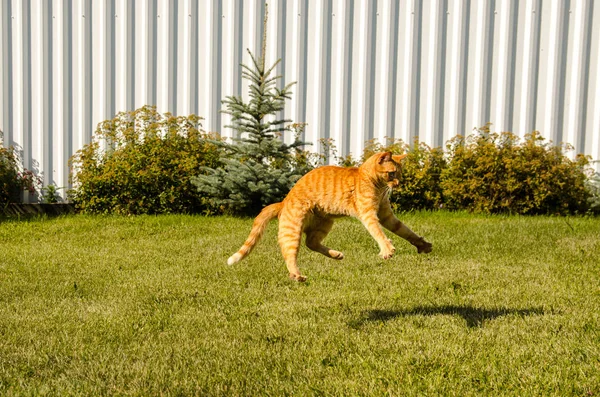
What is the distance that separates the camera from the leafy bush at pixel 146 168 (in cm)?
1032

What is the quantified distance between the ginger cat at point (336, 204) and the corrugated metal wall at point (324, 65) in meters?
7.02

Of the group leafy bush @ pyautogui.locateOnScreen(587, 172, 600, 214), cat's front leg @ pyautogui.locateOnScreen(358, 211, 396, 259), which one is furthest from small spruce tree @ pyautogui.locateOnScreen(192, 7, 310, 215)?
cat's front leg @ pyautogui.locateOnScreen(358, 211, 396, 259)

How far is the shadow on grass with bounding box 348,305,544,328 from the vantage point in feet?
16.6

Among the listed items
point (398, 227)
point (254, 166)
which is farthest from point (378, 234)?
point (254, 166)

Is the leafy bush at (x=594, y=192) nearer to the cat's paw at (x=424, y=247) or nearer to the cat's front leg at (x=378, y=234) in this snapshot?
the cat's paw at (x=424, y=247)

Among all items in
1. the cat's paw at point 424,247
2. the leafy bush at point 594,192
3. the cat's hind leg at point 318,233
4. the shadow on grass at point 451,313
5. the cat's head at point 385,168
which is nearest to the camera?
the cat's head at point 385,168

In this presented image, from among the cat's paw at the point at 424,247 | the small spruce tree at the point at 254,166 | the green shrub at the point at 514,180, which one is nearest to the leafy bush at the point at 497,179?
the green shrub at the point at 514,180

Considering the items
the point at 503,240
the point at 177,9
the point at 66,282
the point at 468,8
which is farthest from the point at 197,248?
the point at 468,8

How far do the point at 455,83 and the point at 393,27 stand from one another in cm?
138

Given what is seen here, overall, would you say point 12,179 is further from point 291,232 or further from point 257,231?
point 291,232

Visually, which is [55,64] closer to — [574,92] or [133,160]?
[133,160]

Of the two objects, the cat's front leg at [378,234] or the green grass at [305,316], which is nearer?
the cat's front leg at [378,234]

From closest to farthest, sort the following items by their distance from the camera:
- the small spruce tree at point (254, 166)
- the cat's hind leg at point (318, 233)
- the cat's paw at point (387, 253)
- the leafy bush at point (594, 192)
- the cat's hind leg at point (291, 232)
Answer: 1. the cat's paw at point (387, 253)
2. the cat's hind leg at point (291, 232)
3. the cat's hind leg at point (318, 233)
4. the small spruce tree at point (254, 166)
5. the leafy bush at point (594, 192)

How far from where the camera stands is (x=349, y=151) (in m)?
11.3
